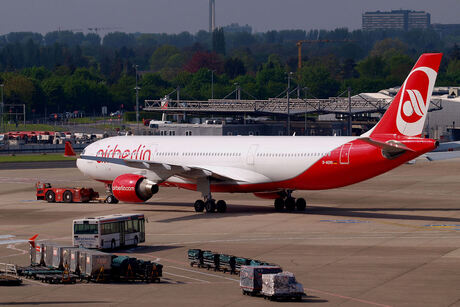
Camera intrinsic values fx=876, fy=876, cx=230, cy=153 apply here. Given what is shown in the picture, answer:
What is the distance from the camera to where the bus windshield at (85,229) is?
47.1 m

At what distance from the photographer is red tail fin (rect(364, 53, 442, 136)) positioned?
5647 centimetres

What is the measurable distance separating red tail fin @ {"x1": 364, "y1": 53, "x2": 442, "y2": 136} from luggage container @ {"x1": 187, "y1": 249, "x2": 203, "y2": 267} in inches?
772

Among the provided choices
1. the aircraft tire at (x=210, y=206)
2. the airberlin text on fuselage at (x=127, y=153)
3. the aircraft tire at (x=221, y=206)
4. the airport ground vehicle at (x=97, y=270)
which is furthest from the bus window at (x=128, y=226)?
the airberlin text on fuselage at (x=127, y=153)

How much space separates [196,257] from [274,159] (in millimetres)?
19982

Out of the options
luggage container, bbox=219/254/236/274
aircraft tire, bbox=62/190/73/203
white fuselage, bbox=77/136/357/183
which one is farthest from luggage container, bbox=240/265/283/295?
aircraft tire, bbox=62/190/73/203

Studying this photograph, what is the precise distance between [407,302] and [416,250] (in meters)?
12.5

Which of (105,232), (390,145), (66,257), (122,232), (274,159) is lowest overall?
(66,257)

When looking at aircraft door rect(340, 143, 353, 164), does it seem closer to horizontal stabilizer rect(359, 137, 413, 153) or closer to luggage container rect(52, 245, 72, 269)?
horizontal stabilizer rect(359, 137, 413, 153)

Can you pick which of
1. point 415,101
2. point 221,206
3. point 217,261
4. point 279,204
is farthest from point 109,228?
point 415,101

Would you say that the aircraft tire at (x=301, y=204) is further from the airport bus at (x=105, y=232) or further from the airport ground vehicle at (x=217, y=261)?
the airport ground vehicle at (x=217, y=261)

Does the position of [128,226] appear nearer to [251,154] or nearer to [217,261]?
[217,261]

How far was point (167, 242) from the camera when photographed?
168 ft

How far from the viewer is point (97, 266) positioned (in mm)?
39906

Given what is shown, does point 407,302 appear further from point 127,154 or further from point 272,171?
point 127,154
